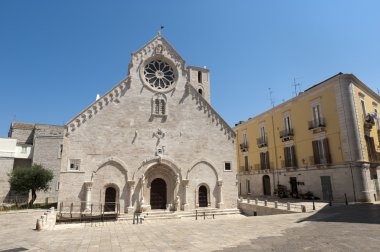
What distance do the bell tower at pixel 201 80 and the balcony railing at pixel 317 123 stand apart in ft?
41.4

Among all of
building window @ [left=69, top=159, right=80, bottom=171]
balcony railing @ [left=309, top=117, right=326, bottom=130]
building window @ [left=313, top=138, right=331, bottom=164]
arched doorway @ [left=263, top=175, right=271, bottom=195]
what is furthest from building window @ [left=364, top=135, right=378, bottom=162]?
building window @ [left=69, top=159, right=80, bottom=171]

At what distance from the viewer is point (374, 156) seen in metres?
25.2

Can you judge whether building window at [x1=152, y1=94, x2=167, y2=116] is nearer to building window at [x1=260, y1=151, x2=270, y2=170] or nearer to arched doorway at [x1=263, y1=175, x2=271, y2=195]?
building window at [x1=260, y1=151, x2=270, y2=170]

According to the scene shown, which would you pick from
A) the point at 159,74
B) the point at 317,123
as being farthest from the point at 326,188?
the point at 159,74

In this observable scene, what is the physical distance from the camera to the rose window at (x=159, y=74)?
78.3 ft

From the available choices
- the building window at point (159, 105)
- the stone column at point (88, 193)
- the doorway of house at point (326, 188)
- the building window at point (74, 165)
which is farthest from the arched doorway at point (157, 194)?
the doorway of house at point (326, 188)

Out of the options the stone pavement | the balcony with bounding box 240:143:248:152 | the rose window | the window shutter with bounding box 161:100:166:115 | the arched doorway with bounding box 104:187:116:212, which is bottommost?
the stone pavement

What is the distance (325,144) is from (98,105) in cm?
2318

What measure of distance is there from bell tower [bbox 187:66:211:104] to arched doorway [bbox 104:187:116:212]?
17.3m

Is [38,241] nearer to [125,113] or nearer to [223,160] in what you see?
[125,113]

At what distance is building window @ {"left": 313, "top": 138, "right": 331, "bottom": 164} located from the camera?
25.3 metres

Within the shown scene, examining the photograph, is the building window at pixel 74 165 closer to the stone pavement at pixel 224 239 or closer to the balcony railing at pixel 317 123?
the stone pavement at pixel 224 239

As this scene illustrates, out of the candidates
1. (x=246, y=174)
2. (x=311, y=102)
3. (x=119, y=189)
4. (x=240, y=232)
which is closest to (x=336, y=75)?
(x=311, y=102)

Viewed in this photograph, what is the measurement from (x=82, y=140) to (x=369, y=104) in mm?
30821
